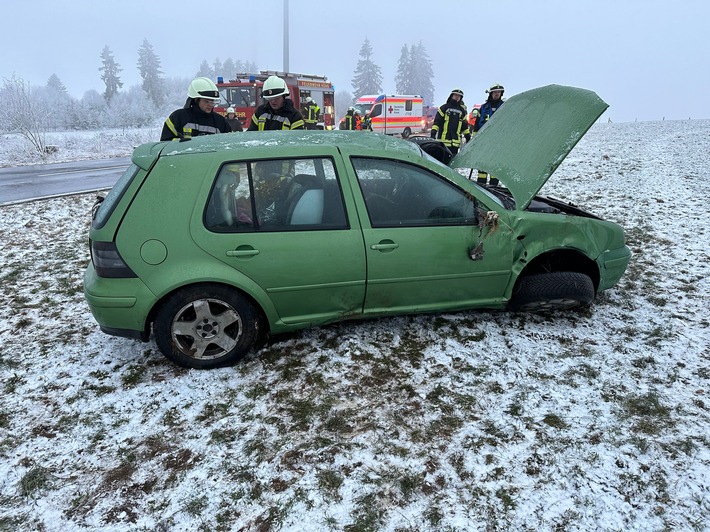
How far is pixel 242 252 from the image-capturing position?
3.11 m

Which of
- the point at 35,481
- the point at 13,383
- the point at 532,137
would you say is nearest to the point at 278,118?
the point at 532,137

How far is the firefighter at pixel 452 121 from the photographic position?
886cm

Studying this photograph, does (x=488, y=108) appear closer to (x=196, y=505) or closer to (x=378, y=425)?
(x=378, y=425)

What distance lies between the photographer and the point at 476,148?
14.5 feet

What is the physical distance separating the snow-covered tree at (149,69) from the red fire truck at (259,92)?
52070 millimetres

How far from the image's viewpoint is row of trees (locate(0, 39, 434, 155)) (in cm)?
1941

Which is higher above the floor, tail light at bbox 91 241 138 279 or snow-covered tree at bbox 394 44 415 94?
snow-covered tree at bbox 394 44 415 94

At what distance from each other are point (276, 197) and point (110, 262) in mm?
1186

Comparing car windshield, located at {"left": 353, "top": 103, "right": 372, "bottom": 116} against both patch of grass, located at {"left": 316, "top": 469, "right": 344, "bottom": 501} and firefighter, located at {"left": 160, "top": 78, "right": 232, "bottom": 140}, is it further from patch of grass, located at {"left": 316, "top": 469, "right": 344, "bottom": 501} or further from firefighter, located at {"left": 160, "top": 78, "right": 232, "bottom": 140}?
patch of grass, located at {"left": 316, "top": 469, "right": 344, "bottom": 501}

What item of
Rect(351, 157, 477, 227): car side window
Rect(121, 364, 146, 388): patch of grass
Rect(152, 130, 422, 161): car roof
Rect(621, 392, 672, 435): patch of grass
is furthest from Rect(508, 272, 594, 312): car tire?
Rect(121, 364, 146, 388): patch of grass

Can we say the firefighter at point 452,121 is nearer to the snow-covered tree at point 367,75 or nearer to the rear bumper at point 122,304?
the rear bumper at point 122,304

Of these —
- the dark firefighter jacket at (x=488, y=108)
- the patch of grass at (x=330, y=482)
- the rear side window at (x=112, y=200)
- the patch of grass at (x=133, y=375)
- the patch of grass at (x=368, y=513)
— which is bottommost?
the patch of grass at (x=368, y=513)

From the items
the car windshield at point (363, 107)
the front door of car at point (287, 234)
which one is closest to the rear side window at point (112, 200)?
the front door of car at point (287, 234)

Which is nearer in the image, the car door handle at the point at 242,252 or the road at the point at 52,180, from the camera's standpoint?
the car door handle at the point at 242,252
